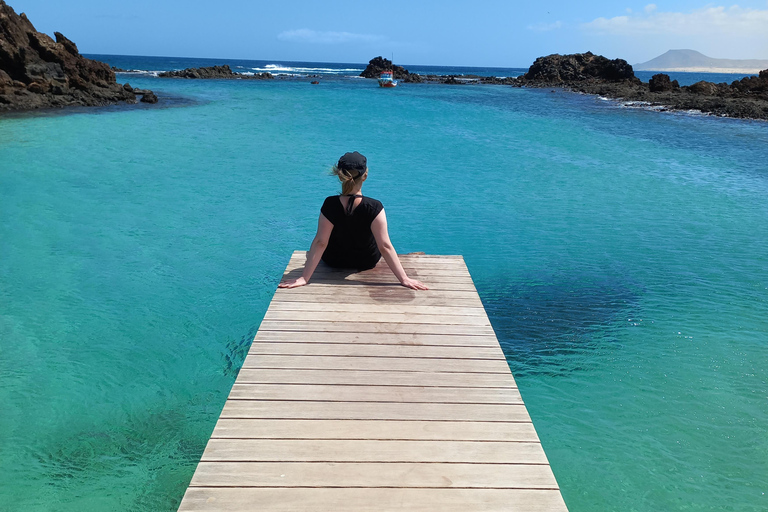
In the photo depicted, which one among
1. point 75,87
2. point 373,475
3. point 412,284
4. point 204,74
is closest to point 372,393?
point 373,475

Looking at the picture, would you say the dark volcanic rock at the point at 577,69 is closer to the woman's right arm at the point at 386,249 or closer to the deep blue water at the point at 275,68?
the deep blue water at the point at 275,68

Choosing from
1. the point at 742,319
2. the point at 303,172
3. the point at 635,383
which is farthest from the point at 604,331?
the point at 303,172

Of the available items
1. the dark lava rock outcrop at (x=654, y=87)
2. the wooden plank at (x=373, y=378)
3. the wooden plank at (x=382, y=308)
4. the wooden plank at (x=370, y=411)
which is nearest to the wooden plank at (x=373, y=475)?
the wooden plank at (x=370, y=411)

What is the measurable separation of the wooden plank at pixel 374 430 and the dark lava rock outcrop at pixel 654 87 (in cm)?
3704

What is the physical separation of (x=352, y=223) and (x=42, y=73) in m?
34.6

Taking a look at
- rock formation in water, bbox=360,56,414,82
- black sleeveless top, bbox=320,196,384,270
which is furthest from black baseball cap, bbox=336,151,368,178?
rock formation in water, bbox=360,56,414,82

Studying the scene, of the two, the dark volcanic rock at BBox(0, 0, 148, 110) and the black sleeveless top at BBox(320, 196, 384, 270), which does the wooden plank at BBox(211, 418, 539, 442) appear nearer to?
the black sleeveless top at BBox(320, 196, 384, 270)

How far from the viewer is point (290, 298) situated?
502 centimetres

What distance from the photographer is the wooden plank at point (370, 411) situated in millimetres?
3291

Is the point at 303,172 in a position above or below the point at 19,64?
below

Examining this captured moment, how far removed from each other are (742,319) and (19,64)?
3684cm

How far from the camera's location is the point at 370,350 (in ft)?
13.5

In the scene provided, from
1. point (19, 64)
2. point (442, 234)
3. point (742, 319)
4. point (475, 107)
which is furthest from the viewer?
point (475, 107)

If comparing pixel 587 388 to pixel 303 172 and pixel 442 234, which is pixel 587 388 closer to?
pixel 442 234
